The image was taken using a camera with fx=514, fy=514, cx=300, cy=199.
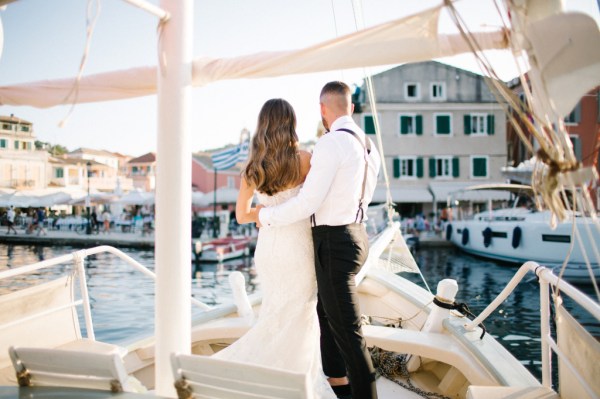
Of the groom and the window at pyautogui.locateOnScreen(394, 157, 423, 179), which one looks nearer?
the groom

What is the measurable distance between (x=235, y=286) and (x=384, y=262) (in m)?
2.68

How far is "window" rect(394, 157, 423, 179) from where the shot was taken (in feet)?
111

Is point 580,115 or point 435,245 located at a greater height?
point 580,115

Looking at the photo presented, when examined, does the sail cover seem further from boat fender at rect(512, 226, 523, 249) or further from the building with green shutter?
the building with green shutter

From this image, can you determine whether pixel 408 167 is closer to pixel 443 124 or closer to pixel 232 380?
pixel 443 124

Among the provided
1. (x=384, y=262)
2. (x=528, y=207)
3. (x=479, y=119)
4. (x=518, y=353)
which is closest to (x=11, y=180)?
(x=384, y=262)

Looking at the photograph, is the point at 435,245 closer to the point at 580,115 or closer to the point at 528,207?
the point at 528,207

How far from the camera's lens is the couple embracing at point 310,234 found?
240 centimetres

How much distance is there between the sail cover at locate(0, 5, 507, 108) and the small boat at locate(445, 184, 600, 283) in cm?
1410

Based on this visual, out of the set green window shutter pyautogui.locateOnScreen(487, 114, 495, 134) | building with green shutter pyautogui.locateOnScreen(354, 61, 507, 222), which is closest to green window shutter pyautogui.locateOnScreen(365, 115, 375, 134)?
building with green shutter pyautogui.locateOnScreen(354, 61, 507, 222)

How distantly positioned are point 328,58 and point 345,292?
108 centimetres

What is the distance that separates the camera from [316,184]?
7.68ft

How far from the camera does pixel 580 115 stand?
3033 cm

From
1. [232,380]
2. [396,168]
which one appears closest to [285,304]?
[232,380]
